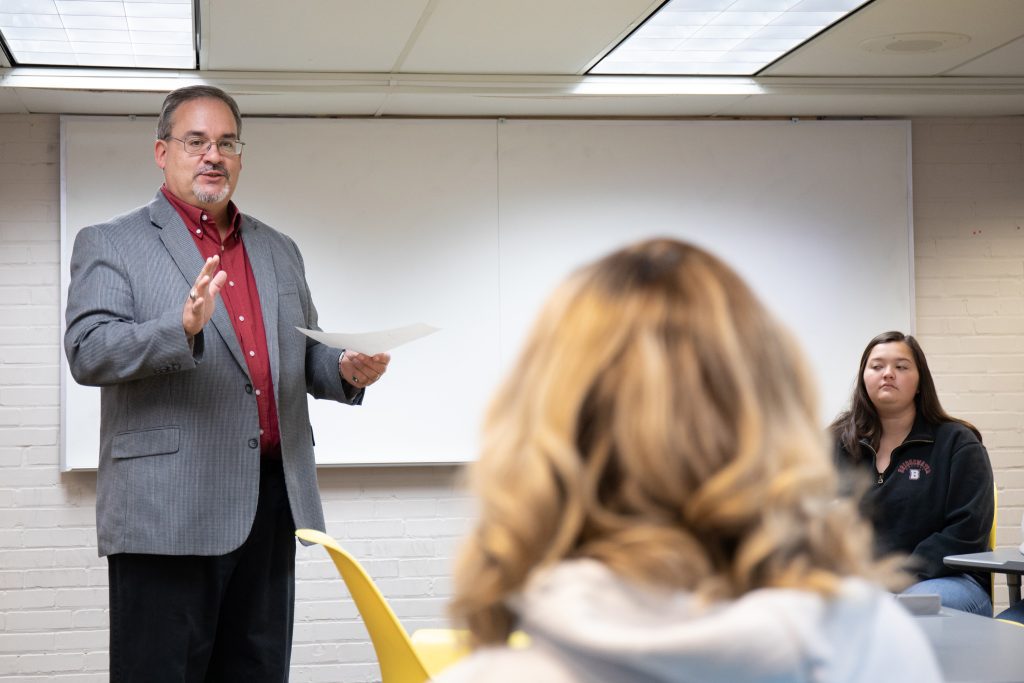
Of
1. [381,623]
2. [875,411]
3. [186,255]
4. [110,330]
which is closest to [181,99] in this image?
[186,255]

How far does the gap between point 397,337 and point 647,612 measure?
4.79 ft

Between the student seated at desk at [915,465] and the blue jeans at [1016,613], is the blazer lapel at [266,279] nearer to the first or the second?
the student seated at desk at [915,465]

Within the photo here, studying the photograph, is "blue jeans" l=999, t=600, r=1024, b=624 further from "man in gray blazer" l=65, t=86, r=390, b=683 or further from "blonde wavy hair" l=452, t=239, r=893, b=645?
"blonde wavy hair" l=452, t=239, r=893, b=645

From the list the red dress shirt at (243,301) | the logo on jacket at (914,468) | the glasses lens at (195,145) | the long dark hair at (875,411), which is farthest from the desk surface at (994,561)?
the glasses lens at (195,145)

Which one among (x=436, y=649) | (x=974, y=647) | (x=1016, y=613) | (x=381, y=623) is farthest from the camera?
(x=1016, y=613)

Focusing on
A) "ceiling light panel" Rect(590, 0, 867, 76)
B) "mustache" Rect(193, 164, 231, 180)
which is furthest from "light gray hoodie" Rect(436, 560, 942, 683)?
"ceiling light panel" Rect(590, 0, 867, 76)

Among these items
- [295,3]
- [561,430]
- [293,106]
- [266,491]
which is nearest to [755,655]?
[561,430]

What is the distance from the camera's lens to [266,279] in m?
2.45

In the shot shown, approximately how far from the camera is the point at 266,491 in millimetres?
2352

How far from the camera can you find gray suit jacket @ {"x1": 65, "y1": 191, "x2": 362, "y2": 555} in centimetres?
219

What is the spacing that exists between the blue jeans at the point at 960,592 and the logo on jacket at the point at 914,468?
354 mm

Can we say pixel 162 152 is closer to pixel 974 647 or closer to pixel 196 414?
pixel 196 414

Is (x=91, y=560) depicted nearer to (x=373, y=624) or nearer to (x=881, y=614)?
(x=373, y=624)

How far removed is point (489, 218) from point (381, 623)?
280 centimetres
